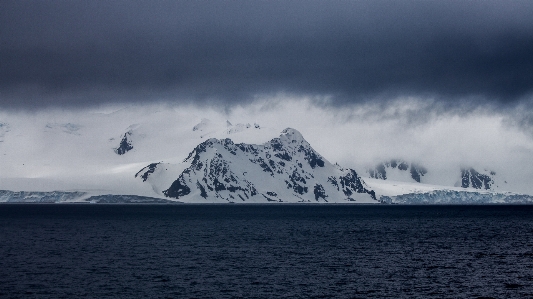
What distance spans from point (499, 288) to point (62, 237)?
102m

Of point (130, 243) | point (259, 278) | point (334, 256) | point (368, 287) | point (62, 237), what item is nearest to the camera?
point (368, 287)

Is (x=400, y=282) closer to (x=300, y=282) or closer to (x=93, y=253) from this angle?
(x=300, y=282)

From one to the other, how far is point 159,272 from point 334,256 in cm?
3349

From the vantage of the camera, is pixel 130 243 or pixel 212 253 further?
pixel 130 243

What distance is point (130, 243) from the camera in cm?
14100

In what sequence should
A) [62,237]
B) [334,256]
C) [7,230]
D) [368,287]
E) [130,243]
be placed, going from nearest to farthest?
[368,287] → [334,256] → [130,243] → [62,237] → [7,230]

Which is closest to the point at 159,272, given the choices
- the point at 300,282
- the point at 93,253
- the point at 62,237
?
the point at 300,282

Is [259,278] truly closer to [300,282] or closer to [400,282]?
[300,282]

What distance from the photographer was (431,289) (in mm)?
83688

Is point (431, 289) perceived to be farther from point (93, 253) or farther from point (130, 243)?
point (130, 243)

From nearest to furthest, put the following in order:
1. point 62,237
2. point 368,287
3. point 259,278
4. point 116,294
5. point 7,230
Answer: point 116,294 < point 368,287 < point 259,278 < point 62,237 < point 7,230

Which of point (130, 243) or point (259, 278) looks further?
point (130, 243)

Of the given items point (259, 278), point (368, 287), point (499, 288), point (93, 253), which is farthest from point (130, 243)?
point (499, 288)

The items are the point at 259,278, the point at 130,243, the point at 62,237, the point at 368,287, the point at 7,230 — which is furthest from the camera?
the point at 7,230
